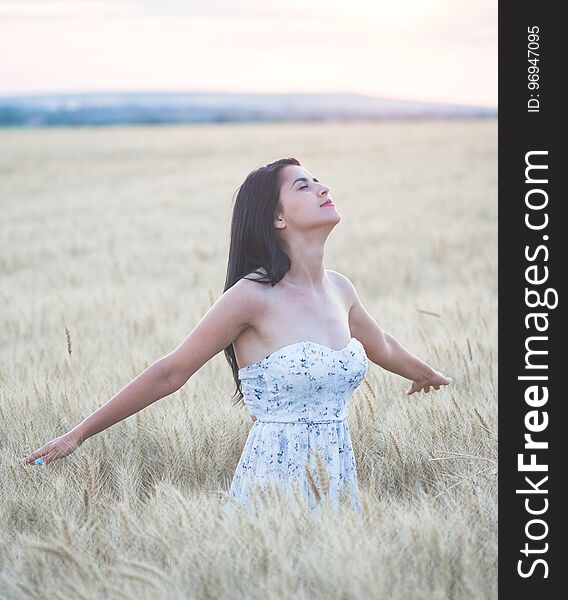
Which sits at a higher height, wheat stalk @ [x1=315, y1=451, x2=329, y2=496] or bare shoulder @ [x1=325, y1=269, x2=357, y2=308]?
bare shoulder @ [x1=325, y1=269, x2=357, y2=308]

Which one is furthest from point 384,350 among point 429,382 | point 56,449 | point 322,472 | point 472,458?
point 56,449

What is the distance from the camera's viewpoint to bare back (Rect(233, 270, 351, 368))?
258cm

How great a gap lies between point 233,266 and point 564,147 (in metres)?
0.98

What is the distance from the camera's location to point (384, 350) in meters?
3.02

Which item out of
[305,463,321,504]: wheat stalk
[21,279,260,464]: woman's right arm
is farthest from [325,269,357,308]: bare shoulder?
[305,463,321,504]: wheat stalk

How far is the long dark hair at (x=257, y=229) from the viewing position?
264 cm

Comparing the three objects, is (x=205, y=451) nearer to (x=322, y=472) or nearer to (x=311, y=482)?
(x=311, y=482)

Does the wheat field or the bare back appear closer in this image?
the wheat field

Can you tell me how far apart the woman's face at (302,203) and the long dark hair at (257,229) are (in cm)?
2

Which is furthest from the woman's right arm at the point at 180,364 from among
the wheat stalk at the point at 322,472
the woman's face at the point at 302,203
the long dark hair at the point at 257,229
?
the wheat stalk at the point at 322,472

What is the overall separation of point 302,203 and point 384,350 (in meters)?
0.64

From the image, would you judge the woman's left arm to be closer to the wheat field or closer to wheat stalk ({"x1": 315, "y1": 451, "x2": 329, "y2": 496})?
the wheat field

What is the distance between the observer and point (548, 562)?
2020 mm

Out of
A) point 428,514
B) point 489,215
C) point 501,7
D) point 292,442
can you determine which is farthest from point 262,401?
point 489,215
